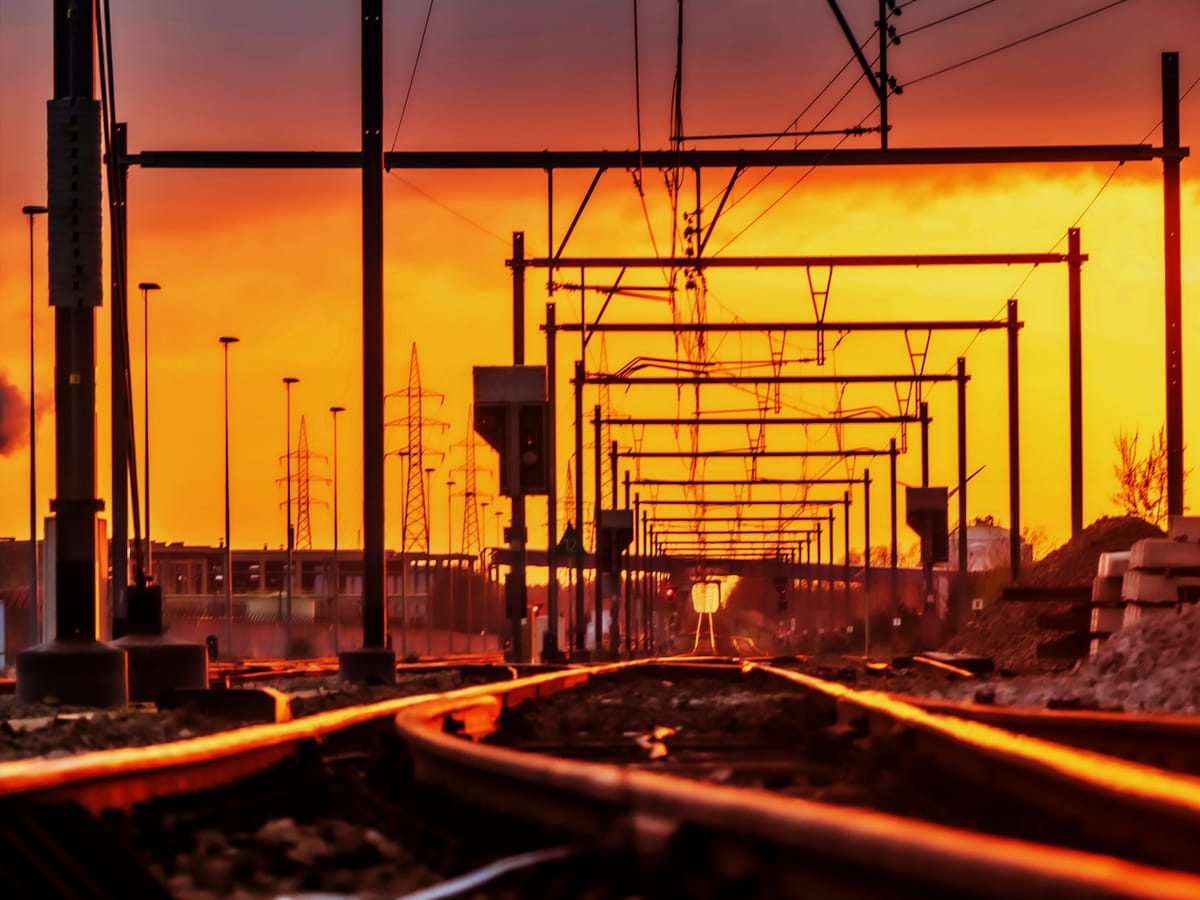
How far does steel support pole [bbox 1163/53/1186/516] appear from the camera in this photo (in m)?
31.1

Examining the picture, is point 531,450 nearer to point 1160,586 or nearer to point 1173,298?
point 1160,586

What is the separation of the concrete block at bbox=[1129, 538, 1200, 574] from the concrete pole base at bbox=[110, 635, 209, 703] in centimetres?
1335

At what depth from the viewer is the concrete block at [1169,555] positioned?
1088 inches

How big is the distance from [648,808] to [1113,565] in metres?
26.4

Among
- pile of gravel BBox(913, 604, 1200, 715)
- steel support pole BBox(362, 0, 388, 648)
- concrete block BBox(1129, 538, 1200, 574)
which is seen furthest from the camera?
concrete block BBox(1129, 538, 1200, 574)

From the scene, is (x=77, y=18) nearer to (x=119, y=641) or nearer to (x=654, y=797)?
(x=119, y=641)

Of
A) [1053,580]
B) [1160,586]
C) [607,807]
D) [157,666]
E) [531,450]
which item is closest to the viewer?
[607,807]

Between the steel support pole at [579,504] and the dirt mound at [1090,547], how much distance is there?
42.9ft

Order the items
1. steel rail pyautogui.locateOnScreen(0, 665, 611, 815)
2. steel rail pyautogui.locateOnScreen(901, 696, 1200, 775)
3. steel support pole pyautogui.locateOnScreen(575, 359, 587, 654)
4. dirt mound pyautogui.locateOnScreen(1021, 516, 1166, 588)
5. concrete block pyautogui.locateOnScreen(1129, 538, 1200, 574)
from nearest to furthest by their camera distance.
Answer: steel rail pyautogui.locateOnScreen(0, 665, 611, 815), steel rail pyautogui.locateOnScreen(901, 696, 1200, 775), concrete block pyautogui.locateOnScreen(1129, 538, 1200, 574), dirt mound pyautogui.locateOnScreen(1021, 516, 1166, 588), steel support pole pyautogui.locateOnScreen(575, 359, 587, 654)

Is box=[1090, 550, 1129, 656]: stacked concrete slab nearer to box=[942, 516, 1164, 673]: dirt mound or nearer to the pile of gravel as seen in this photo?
the pile of gravel

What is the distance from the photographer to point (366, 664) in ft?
75.5

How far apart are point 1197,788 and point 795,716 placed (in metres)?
8.70

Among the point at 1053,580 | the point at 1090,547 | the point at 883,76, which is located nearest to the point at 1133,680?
the point at 883,76

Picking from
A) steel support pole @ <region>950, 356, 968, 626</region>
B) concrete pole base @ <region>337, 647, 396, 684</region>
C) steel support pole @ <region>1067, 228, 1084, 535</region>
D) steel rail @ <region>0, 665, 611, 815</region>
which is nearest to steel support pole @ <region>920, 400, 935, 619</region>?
steel support pole @ <region>950, 356, 968, 626</region>
